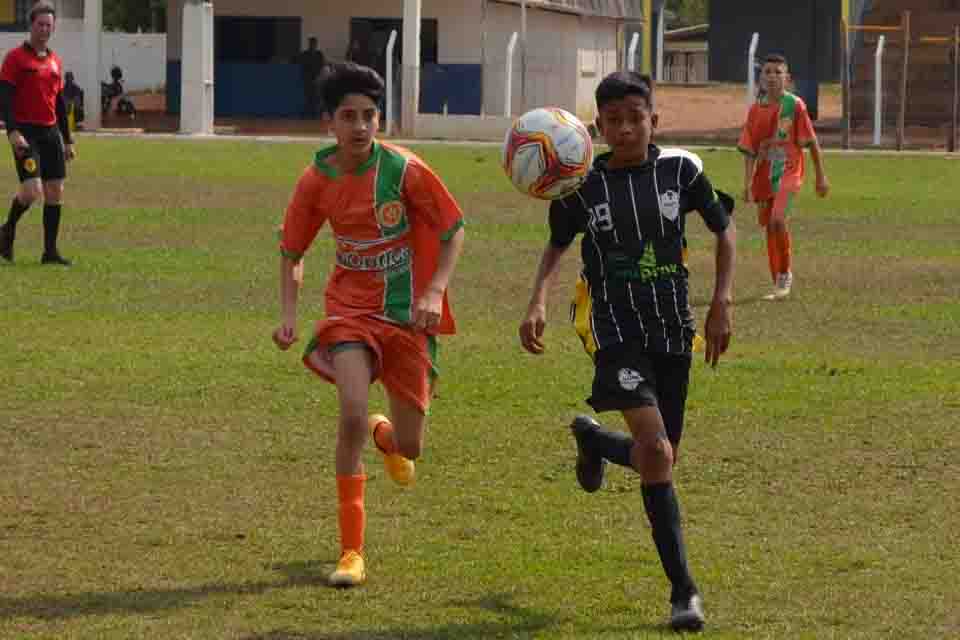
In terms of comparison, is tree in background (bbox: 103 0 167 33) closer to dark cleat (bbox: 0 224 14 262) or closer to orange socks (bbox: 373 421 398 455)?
dark cleat (bbox: 0 224 14 262)

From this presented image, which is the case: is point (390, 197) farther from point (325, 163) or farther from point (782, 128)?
point (782, 128)

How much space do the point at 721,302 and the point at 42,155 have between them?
422 inches

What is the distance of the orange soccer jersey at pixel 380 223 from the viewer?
Result: 22.8ft

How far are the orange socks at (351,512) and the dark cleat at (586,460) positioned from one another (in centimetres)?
92

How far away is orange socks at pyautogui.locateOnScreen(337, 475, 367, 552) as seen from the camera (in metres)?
6.86

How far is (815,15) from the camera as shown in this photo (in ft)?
192

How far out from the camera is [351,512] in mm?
6883

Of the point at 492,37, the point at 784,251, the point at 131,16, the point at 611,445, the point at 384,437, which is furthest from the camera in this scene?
the point at 131,16

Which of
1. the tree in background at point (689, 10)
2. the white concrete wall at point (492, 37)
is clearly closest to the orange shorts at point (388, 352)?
the white concrete wall at point (492, 37)

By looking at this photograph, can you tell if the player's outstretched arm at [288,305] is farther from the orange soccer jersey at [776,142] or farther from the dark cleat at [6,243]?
the dark cleat at [6,243]

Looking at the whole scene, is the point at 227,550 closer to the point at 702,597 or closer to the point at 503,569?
the point at 503,569

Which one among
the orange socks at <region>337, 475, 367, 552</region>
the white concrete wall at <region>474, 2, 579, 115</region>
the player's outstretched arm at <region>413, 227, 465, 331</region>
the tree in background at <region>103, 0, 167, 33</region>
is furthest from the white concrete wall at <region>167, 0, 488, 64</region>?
the orange socks at <region>337, 475, 367, 552</region>

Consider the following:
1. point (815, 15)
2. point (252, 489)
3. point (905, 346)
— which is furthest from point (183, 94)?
point (252, 489)

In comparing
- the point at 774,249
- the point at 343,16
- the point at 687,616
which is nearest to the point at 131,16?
the point at 343,16
